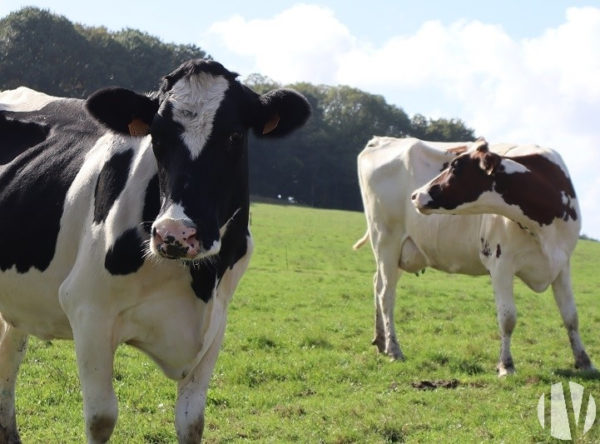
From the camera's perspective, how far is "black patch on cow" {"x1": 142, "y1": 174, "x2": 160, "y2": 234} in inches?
210

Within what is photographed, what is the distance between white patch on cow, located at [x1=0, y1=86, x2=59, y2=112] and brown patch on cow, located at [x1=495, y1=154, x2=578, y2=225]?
19.5 ft

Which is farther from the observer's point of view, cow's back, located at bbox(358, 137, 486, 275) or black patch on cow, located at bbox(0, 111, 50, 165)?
cow's back, located at bbox(358, 137, 486, 275)

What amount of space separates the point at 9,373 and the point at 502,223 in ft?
22.5

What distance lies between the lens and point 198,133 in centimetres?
501

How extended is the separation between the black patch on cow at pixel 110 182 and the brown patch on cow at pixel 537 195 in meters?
6.67

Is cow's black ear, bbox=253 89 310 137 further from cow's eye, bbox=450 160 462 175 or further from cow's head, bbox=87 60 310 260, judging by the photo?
cow's eye, bbox=450 160 462 175

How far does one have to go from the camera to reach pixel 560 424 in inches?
310

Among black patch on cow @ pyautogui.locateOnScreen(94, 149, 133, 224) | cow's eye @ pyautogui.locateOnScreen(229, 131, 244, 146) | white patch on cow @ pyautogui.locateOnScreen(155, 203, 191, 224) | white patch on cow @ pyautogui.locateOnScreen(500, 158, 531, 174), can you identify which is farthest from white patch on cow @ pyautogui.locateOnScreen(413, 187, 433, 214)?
white patch on cow @ pyautogui.locateOnScreen(155, 203, 191, 224)

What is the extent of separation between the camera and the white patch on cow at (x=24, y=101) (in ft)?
23.6

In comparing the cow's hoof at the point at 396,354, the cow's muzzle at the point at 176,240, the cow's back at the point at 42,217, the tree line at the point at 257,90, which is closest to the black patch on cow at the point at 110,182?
the cow's back at the point at 42,217

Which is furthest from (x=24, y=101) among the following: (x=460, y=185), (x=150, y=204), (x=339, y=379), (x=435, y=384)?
(x=460, y=185)

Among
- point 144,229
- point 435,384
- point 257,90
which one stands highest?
point 257,90

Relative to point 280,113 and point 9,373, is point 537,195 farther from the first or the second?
point 9,373

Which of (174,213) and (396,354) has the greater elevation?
(174,213)
